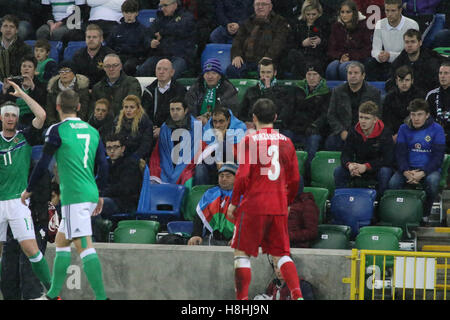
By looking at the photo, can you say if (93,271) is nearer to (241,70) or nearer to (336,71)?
(241,70)

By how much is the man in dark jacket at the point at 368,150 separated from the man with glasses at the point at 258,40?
96.4 inches

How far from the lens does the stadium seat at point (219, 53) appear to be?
14148mm

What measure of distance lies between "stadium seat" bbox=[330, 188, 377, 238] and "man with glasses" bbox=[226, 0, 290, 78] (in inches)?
118

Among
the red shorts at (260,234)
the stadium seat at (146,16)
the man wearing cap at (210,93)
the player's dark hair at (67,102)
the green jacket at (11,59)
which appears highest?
the stadium seat at (146,16)

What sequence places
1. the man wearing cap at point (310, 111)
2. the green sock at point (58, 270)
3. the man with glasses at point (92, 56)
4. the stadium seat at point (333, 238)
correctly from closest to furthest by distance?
the green sock at point (58, 270), the stadium seat at point (333, 238), the man wearing cap at point (310, 111), the man with glasses at point (92, 56)

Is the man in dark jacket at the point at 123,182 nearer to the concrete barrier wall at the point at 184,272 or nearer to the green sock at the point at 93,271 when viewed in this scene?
the concrete barrier wall at the point at 184,272

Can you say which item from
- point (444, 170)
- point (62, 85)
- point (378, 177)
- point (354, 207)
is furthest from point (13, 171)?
point (444, 170)

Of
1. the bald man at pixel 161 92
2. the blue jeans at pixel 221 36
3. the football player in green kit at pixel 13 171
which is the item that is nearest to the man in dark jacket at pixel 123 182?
the bald man at pixel 161 92

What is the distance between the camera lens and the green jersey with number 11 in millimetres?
8633

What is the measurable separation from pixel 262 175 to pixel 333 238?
92.7 inches

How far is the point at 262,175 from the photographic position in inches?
343

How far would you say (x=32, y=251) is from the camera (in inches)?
374
